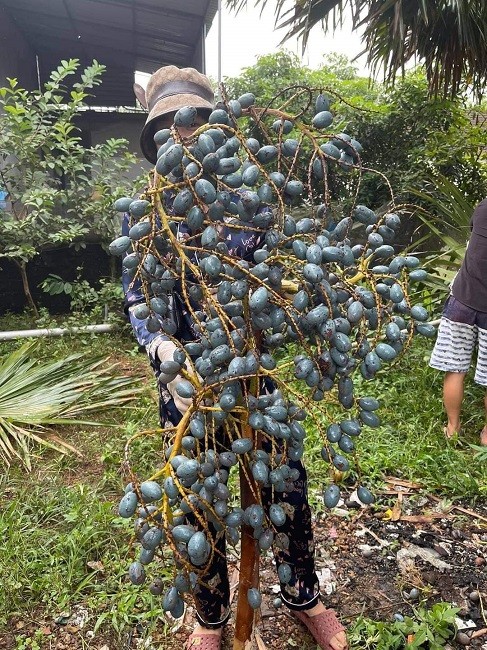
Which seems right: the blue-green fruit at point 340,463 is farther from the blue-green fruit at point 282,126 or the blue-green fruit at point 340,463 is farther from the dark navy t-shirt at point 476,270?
the dark navy t-shirt at point 476,270

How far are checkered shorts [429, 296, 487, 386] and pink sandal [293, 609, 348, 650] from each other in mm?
1513

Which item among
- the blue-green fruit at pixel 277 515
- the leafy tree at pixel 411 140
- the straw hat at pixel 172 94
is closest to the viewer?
the blue-green fruit at pixel 277 515

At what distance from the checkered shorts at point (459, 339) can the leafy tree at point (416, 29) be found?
175 cm

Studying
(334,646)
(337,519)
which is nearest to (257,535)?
(334,646)

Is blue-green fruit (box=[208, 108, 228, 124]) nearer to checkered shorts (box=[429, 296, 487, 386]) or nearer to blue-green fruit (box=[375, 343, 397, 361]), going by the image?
blue-green fruit (box=[375, 343, 397, 361])

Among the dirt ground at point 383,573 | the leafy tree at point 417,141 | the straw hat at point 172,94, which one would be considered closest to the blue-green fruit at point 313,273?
the straw hat at point 172,94

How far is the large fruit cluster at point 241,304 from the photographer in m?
0.85

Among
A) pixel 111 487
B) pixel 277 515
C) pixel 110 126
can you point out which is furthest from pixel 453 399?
pixel 110 126

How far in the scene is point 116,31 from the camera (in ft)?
22.4

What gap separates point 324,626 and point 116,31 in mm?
7119

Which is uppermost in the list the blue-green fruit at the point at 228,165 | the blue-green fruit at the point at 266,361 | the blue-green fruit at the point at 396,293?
the blue-green fruit at the point at 228,165

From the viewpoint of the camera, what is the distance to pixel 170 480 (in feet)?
2.85

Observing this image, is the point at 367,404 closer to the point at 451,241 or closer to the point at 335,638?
the point at 335,638

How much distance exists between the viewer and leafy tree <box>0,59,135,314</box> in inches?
166
